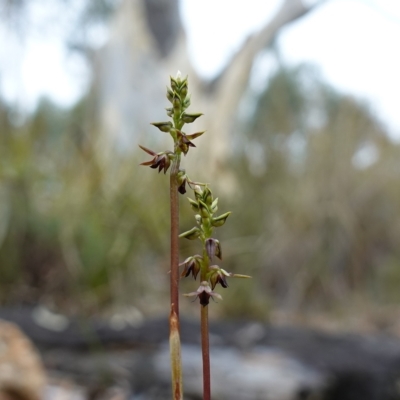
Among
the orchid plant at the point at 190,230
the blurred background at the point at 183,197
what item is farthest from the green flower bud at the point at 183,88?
the blurred background at the point at 183,197

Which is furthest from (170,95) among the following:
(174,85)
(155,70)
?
(155,70)

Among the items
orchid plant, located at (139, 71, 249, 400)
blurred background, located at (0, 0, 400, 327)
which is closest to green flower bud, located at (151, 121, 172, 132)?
orchid plant, located at (139, 71, 249, 400)

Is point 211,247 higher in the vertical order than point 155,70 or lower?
lower

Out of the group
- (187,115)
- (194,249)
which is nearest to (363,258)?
(194,249)

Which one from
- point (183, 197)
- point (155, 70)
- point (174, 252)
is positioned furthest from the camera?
point (155, 70)

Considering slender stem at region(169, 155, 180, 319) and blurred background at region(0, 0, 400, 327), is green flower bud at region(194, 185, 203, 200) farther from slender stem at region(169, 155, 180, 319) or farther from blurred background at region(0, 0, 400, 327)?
blurred background at region(0, 0, 400, 327)

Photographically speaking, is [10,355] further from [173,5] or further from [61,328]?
[173,5]

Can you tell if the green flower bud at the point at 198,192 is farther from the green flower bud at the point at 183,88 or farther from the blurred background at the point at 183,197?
the blurred background at the point at 183,197

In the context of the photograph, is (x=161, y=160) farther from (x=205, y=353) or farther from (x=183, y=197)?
(x=183, y=197)
